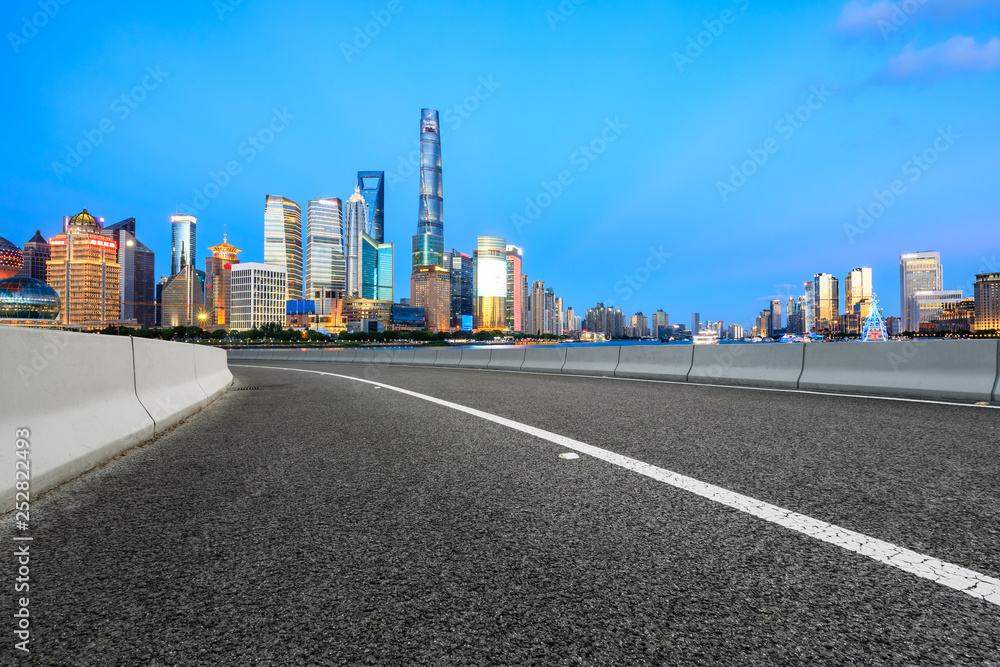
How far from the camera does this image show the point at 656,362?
609 inches

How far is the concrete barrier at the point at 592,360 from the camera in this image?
17.2m

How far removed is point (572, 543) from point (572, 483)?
1216 mm

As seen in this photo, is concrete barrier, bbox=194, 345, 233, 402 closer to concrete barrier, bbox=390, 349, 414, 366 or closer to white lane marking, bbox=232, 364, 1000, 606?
white lane marking, bbox=232, 364, 1000, 606

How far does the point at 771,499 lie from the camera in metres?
3.55

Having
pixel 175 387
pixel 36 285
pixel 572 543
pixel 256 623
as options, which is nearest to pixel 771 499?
pixel 572 543

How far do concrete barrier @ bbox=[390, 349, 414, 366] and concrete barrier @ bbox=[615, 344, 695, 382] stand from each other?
16.3 metres

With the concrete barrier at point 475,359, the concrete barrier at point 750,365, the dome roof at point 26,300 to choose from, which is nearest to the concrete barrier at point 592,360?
the concrete barrier at point 750,365

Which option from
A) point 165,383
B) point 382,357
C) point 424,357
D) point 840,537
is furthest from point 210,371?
point 382,357

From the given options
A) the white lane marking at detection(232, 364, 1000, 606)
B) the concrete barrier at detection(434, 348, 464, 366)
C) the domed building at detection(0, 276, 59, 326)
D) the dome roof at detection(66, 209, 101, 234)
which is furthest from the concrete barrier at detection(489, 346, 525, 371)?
the dome roof at detection(66, 209, 101, 234)

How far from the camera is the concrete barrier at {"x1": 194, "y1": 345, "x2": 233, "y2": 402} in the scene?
10.7m

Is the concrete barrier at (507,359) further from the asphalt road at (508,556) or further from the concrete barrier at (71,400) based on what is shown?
the asphalt road at (508,556)

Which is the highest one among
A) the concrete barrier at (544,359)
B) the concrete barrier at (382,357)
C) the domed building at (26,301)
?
the domed building at (26,301)

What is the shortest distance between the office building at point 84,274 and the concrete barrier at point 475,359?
188454mm

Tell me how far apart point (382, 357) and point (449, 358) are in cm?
813
